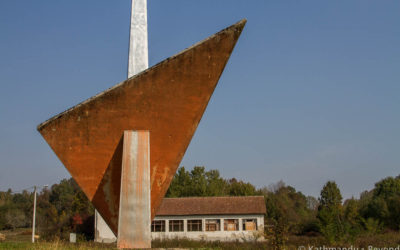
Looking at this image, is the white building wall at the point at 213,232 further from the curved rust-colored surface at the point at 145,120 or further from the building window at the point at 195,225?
the curved rust-colored surface at the point at 145,120

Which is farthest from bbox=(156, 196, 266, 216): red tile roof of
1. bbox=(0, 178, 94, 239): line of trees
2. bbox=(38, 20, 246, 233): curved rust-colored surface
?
bbox=(38, 20, 246, 233): curved rust-colored surface

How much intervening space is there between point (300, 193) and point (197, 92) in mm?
71826

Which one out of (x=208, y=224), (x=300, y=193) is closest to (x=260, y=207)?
(x=208, y=224)

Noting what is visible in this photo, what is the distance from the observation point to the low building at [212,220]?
3516 cm

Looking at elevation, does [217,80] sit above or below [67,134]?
above

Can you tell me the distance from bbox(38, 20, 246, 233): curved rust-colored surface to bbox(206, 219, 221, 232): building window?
2773 centimetres

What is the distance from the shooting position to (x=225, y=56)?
28.8 feet

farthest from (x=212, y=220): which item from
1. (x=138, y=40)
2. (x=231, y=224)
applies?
(x=138, y=40)

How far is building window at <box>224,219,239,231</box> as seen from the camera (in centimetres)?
3534

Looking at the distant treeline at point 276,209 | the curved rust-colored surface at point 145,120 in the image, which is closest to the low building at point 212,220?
the distant treeline at point 276,209

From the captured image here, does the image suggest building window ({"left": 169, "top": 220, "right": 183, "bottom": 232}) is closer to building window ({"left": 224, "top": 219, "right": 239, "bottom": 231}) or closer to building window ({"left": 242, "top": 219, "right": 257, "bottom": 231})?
building window ({"left": 224, "top": 219, "right": 239, "bottom": 231})

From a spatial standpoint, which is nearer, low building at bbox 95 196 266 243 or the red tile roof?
low building at bbox 95 196 266 243

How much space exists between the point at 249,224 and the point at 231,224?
60.8 inches

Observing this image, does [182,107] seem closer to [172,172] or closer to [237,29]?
[172,172]
